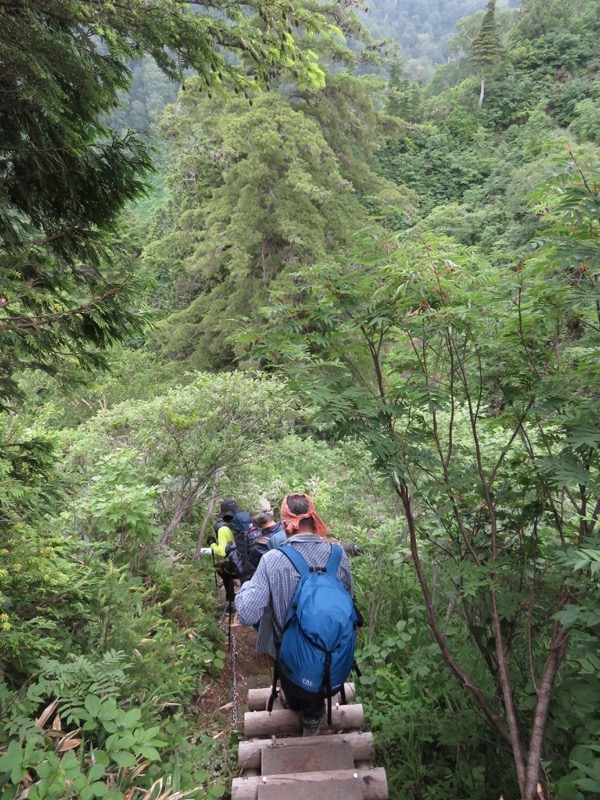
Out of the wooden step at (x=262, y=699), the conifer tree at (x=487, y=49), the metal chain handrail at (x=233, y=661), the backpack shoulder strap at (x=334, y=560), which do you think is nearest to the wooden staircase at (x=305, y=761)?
the wooden step at (x=262, y=699)

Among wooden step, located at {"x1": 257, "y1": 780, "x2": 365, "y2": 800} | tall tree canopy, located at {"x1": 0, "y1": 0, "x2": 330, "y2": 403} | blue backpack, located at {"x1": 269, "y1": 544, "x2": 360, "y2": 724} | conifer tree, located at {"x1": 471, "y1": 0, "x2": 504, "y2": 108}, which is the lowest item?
wooden step, located at {"x1": 257, "y1": 780, "x2": 365, "y2": 800}

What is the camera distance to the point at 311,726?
294 centimetres

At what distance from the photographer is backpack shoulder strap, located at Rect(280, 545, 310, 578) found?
8.64 feet

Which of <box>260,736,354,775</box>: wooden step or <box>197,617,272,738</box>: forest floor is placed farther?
<box>197,617,272,738</box>: forest floor

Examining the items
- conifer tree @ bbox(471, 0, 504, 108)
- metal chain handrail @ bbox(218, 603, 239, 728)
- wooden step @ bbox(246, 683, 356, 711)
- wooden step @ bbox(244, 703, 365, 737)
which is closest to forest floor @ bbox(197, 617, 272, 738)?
metal chain handrail @ bbox(218, 603, 239, 728)

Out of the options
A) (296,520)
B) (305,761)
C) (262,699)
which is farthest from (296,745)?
(296,520)

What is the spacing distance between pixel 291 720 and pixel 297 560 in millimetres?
1272

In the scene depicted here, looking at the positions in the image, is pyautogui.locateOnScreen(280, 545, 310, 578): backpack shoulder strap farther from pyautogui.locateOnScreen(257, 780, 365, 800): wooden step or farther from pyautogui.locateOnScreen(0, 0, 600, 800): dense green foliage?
pyautogui.locateOnScreen(257, 780, 365, 800): wooden step

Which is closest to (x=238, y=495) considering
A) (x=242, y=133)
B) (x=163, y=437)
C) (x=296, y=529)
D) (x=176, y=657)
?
(x=163, y=437)

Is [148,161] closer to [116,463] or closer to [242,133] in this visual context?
[116,463]

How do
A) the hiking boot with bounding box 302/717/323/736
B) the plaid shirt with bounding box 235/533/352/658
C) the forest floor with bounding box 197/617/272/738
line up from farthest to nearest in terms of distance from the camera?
the forest floor with bounding box 197/617/272/738, the hiking boot with bounding box 302/717/323/736, the plaid shirt with bounding box 235/533/352/658

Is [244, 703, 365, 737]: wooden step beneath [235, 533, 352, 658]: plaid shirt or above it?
beneath

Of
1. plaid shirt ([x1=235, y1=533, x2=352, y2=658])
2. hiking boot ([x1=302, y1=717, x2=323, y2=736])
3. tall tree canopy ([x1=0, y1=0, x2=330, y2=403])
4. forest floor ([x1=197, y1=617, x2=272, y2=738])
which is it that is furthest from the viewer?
forest floor ([x1=197, y1=617, x2=272, y2=738])

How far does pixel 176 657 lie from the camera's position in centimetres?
392
